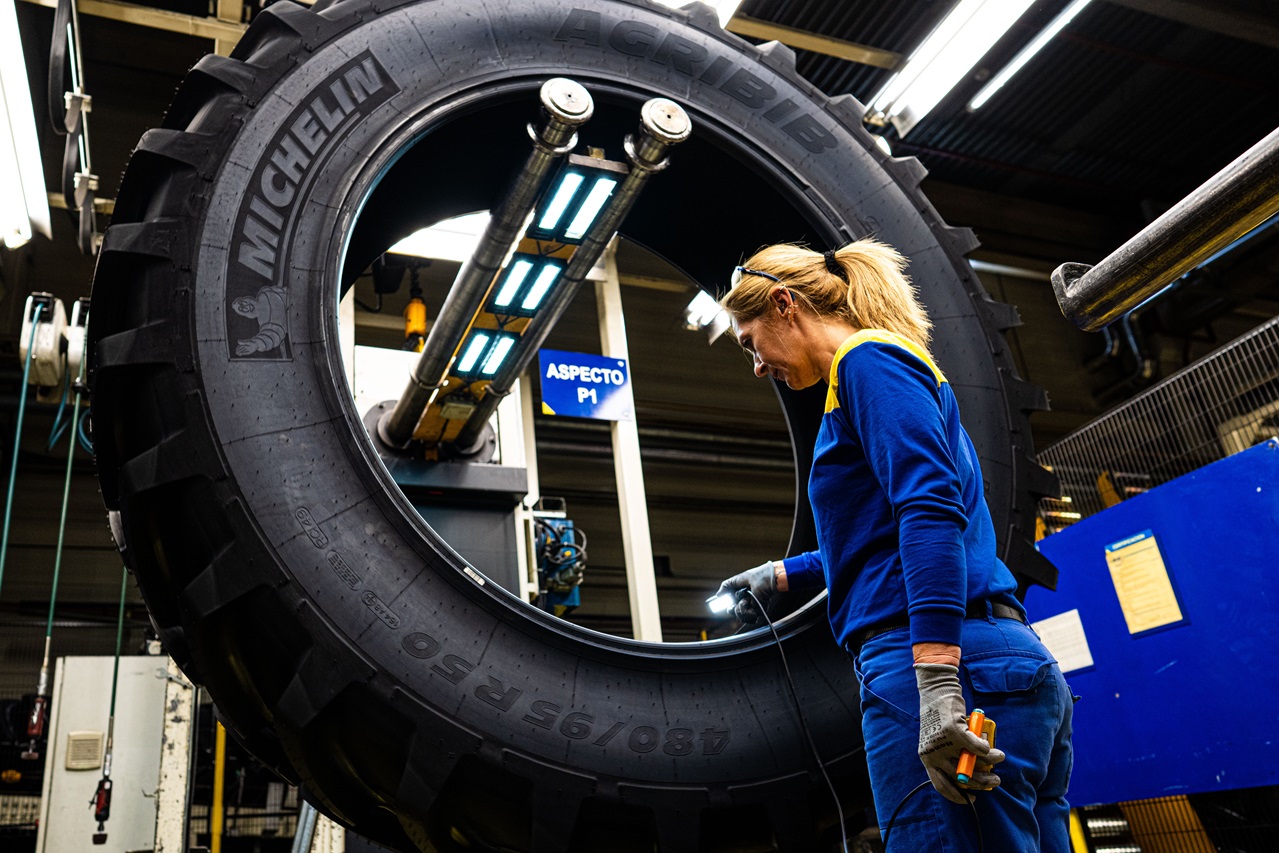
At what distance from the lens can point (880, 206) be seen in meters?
2.18

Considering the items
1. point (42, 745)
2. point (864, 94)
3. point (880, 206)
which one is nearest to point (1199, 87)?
point (864, 94)

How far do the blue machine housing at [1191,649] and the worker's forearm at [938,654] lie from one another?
354cm

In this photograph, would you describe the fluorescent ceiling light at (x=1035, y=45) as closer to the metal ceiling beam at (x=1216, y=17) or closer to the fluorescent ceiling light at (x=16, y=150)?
the metal ceiling beam at (x=1216, y=17)

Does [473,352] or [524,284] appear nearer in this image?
[524,284]

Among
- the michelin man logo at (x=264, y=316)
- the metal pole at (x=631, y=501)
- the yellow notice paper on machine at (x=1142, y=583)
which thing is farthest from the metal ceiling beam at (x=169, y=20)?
the yellow notice paper on machine at (x=1142, y=583)

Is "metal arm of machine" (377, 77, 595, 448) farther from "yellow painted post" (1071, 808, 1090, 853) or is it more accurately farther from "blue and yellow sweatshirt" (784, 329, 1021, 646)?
"yellow painted post" (1071, 808, 1090, 853)

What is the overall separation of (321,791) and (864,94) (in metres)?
7.43

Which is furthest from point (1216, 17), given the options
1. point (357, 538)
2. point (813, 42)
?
point (357, 538)

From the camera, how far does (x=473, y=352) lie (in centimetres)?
291

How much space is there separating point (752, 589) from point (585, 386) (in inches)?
180

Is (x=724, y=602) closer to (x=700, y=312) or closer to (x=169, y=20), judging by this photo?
(x=700, y=312)

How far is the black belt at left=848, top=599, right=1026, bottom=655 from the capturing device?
1.38 metres

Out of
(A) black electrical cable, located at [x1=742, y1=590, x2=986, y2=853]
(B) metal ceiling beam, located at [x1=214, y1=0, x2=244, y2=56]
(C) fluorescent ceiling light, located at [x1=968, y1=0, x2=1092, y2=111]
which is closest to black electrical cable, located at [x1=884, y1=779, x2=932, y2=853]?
(A) black electrical cable, located at [x1=742, y1=590, x2=986, y2=853]

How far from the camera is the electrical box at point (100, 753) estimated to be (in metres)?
4.41
